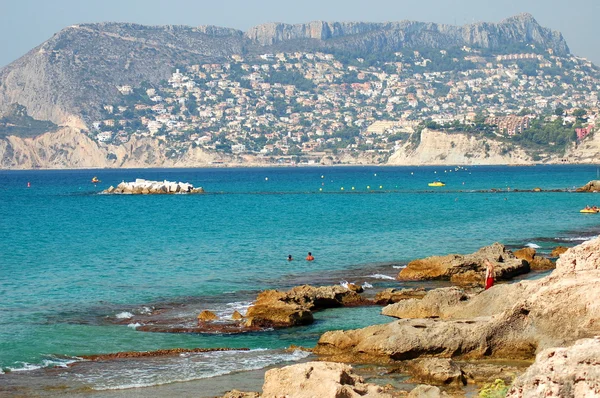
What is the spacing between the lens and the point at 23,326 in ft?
82.3

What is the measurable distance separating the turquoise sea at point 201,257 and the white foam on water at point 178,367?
1.7 inches

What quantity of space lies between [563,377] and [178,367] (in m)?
11.5

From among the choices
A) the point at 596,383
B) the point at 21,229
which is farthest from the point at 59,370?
the point at 21,229

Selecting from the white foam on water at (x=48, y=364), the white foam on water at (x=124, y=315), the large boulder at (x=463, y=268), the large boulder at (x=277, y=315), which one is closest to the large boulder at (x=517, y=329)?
the large boulder at (x=277, y=315)

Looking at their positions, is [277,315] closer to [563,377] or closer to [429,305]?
[429,305]

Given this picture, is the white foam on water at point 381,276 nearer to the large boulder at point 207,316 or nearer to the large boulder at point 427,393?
the large boulder at point 207,316

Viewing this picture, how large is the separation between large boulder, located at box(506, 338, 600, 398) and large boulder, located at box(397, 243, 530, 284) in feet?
71.8

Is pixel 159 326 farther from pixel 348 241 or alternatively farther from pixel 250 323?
pixel 348 241

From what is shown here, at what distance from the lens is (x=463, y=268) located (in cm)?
3338

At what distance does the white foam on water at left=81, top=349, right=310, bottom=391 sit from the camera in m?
18.8

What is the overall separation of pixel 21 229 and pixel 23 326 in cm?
3738

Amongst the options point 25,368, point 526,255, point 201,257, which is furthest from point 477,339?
point 201,257

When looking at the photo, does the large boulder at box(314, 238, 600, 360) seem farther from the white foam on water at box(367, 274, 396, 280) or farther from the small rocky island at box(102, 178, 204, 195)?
the small rocky island at box(102, 178, 204, 195)

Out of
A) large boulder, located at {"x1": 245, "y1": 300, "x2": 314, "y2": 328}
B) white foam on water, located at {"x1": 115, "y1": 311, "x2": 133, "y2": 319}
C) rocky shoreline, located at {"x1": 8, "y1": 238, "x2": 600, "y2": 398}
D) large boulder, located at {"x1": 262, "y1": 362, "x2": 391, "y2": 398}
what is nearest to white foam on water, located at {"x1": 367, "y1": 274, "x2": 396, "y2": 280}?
rocky shoreline, located at {"x1": 8, "y1": 238, "x2": 600, "y2": 398}
